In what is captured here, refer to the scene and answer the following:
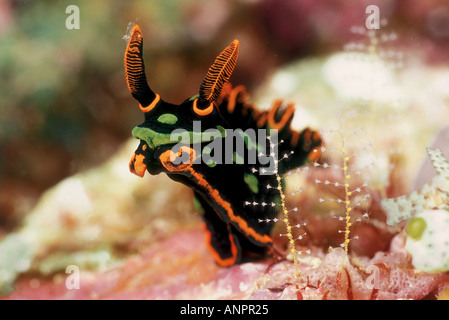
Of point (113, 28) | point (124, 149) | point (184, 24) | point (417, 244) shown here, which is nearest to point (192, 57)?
point (184, 24)

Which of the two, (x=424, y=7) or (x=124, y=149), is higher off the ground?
(x=424, y=7)

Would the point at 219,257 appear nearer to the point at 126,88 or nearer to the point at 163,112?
the point at 163,112

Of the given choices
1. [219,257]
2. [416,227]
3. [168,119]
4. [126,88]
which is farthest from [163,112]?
[126,88]

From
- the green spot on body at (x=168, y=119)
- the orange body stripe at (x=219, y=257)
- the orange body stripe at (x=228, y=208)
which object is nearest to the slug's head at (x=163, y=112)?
the green spot on body at (x=168, y=119)

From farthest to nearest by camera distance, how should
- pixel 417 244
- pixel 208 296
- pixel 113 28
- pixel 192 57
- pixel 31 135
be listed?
pixel 31 135 → pixel 192 57 → pixel 113 28 → pixel 208 296 → pixel 417 244

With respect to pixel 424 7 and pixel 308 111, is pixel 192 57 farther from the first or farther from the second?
pixel 424 7

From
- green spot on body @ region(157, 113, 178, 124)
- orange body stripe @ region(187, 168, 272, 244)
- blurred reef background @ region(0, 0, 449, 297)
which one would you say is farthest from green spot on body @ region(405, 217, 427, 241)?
green spot on body @ region(157, 113, 178, 124)
